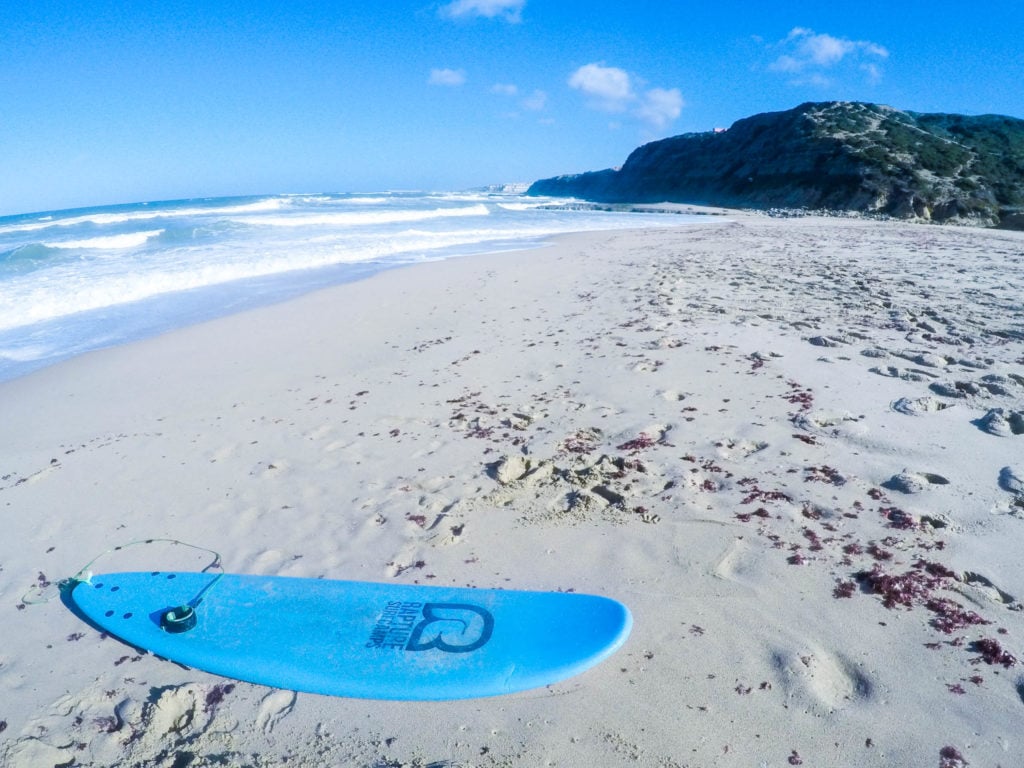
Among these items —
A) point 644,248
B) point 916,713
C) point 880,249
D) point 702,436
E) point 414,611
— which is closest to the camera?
point 916,713

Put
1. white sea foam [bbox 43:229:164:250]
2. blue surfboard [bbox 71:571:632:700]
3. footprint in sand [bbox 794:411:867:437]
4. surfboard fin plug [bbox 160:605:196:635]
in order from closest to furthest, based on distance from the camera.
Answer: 1. blue surfboard [bbox 71:571:632:700]
2. surfboard fin plug [bbox 160:605:196:635]
3. footprint in sand [bbox 794:411:867:437]
4. white sea foam [bbox 43:229:164:250]

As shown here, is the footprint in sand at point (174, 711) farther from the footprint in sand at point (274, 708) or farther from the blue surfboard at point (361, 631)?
the footprint in sand at point (274, 708)

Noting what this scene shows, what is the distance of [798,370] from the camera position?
15.3 feet

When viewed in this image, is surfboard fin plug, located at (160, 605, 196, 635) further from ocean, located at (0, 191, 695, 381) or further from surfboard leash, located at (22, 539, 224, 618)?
ocean, located at (0, 191, 695, 381)

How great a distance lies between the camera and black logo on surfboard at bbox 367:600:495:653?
249 cm

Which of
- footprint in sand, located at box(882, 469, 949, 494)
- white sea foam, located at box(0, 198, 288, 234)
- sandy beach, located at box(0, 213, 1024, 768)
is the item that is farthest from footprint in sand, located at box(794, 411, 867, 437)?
white sea foam, located at box(0, 198, 288, 234)

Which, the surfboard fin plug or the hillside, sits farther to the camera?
the hillside

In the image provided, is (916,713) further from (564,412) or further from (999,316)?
(999,316)

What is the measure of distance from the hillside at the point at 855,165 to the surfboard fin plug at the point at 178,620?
25.5 metres

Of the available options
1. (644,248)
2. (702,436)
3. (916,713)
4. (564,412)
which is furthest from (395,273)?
(916,713)

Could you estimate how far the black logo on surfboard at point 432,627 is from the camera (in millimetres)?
2488

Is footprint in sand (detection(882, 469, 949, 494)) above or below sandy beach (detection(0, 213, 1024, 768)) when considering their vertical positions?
above

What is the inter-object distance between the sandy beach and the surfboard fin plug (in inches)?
6.5

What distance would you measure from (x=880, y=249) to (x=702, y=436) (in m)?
10.2
